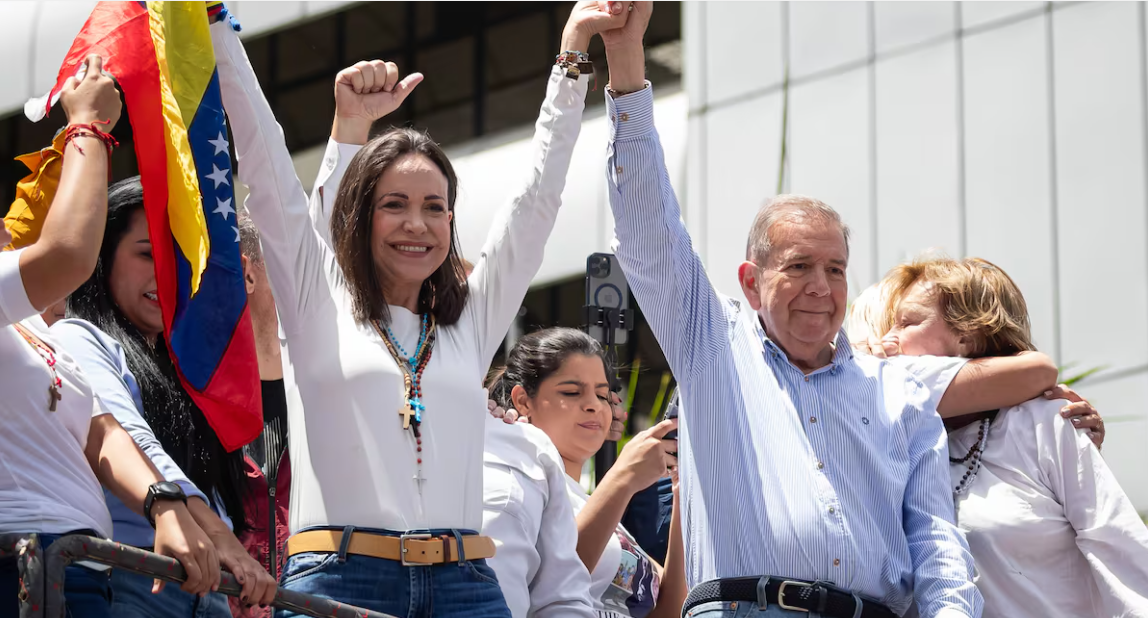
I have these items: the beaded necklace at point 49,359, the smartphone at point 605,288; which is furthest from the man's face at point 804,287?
the smartphone at point 605,288

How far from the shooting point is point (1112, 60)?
9.05m

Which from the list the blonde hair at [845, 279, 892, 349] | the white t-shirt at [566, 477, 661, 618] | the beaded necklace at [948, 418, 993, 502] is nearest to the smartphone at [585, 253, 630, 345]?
the white t-shirt at [566, 477, 661, 618]

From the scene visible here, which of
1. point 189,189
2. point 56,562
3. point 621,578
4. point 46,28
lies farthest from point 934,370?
point 46,28

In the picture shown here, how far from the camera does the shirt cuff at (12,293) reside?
96.0 inches

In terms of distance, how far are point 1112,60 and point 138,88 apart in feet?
24.5

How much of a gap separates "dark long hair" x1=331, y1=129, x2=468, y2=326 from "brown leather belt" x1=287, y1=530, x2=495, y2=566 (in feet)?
1.68

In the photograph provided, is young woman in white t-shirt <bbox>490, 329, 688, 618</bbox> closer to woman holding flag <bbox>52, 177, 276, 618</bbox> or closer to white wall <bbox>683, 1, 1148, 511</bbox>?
woman holding flag <bbox>52, 177, 276, 618</bbox>

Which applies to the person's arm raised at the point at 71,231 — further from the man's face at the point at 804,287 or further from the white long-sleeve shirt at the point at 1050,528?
the white long-sleeve shirt at the point at 1050,528

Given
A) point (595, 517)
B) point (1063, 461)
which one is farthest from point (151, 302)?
point (1063, 461)

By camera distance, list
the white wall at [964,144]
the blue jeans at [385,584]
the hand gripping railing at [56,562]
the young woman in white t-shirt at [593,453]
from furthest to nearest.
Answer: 1. the white wall at [964,144]
2. the young woman in white t-shirt at [593,453]
3. the blue jeans at [385,584]
4. the hand gripping railing at [56,562]

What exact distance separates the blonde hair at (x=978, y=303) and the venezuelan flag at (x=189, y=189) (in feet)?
6.17

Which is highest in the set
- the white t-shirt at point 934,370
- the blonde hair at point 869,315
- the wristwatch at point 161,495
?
the blonde hair at point 869,315

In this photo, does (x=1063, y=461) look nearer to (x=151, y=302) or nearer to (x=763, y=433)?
(x=763, y=433)

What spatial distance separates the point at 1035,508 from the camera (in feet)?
11.5
